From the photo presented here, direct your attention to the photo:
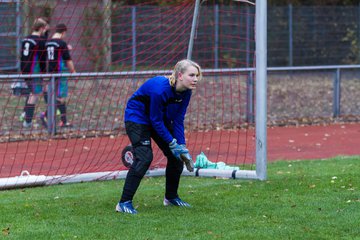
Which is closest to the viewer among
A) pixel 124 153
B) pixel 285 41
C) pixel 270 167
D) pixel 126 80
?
pixel 124 153

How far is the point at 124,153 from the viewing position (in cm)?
1075

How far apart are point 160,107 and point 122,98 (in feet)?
31.3

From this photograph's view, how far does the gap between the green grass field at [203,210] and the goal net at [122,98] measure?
1.88 ft

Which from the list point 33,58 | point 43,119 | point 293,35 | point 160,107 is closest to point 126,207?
point 160,107

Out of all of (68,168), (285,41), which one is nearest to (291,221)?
(68,168)

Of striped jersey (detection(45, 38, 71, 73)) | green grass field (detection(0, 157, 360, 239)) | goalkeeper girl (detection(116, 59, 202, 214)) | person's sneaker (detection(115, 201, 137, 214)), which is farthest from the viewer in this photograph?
striped jersey (detection(45, 38, 71, 73))

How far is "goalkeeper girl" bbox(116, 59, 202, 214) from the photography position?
8.22 m

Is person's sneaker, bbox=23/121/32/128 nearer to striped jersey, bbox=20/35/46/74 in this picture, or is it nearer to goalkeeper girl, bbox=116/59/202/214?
striped jersey, bbox=20/35/46/74

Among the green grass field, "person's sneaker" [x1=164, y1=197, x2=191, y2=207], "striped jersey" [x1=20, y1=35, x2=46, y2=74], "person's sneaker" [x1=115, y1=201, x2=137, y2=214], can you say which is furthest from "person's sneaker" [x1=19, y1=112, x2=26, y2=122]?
"person's sneaker" [x1=115, y1=201, x2=137, y2=214]

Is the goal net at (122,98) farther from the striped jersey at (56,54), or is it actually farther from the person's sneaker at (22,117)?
the striped jersey at (56,54)

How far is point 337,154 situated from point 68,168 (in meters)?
4.49

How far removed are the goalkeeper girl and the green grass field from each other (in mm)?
421

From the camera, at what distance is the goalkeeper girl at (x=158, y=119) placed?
27.0 feet

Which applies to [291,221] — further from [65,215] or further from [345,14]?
[345,14]
